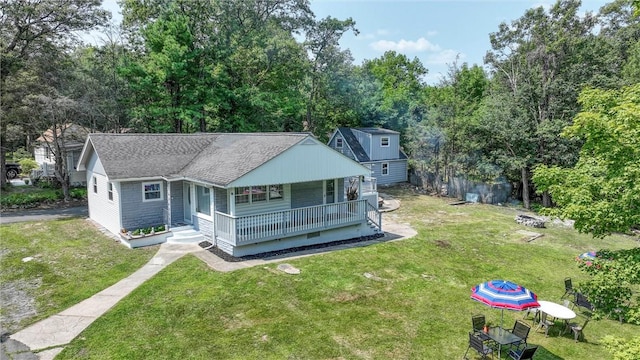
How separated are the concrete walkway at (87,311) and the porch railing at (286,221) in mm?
925

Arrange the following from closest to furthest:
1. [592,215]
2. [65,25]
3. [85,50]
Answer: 1. [592,215]
2. [65,25]
3. [85,50]

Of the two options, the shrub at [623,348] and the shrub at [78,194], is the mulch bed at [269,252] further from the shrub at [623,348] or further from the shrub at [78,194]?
the shrub at [78,194]

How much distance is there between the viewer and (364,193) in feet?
77.0

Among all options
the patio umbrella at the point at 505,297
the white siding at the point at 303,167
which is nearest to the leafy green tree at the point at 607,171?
the patio umbrella at the point at 505,297

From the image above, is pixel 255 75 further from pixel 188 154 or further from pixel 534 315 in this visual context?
pixel 534 315

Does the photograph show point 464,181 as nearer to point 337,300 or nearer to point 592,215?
point 337,300

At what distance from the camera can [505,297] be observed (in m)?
8.61

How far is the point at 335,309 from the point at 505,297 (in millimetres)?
4550

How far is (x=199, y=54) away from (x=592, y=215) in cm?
2808

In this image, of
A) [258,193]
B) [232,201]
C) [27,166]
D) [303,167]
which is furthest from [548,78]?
[27,166]

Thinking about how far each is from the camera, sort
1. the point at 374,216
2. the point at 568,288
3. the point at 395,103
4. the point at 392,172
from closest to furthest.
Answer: the point at 568,288 < the point at 374,216 < the point at 392,172 < the point at 395,103

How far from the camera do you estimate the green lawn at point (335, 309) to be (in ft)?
29.3

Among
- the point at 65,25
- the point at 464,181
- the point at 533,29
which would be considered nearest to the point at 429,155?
the point at 464,181

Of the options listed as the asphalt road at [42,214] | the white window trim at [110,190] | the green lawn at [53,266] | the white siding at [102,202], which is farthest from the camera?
the asphalt road at [42,214]
